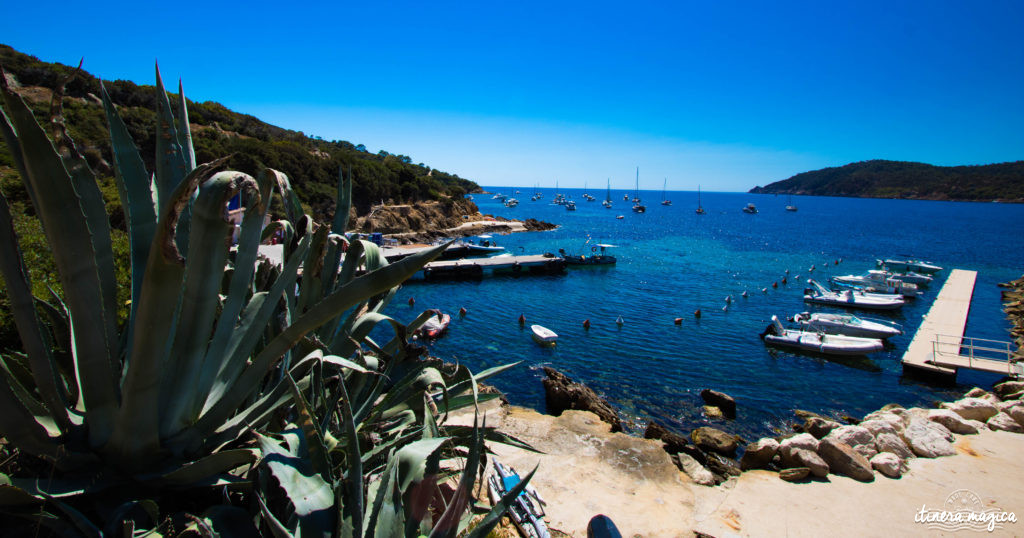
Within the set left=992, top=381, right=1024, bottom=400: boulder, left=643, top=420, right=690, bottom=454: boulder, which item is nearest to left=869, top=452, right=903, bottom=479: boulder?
left=643, top=420, right=690, bottom=454: boulder

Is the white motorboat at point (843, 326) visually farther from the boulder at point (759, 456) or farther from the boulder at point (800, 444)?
the boulder at point (759, 456)

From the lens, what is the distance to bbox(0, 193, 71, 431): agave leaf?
1.81 metres

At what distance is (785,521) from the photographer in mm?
7523

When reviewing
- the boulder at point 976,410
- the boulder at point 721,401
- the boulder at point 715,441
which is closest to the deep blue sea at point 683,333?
the boulder at point 721,401

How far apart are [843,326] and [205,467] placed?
1173 inches

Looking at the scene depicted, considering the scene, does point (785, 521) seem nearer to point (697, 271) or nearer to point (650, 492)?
point (650, 492)

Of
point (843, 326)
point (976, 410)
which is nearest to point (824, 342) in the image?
point (843, 326)

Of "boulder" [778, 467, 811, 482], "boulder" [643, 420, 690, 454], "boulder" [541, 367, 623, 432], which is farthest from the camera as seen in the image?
"boulder" [541, 367, 623, 432]

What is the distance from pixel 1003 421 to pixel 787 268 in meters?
38.0

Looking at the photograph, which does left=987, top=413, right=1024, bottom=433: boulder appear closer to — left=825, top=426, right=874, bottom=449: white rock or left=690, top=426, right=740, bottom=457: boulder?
left=825, top=426, right=874, bottom=449: white rock

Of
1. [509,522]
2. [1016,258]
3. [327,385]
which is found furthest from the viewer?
[1016,258]

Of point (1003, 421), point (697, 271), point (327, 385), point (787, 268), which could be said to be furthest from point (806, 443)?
point (787, 268)

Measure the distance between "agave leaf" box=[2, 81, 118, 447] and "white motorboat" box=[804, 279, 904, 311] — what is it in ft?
125

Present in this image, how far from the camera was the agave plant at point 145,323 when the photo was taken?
69.7 inches
